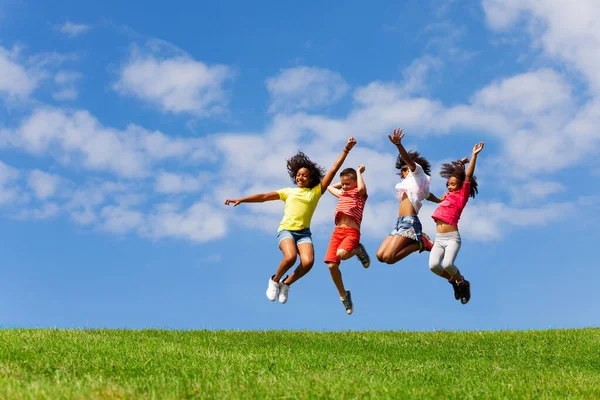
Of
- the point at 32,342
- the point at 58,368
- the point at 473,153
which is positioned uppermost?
the point at 473,153

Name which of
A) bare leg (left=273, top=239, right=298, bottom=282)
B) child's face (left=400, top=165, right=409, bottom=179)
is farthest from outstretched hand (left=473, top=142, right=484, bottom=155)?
bare leg (left=273, top=239, right=298, bottom=282)

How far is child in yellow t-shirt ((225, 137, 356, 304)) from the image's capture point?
1348cm

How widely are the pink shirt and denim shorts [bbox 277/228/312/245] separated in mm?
2833

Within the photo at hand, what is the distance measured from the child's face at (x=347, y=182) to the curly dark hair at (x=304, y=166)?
0.51 metres

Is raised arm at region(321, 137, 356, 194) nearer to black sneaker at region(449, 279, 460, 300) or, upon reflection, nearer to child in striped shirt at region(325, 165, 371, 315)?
child in striped shirt at region(325, 165, 371, 315)

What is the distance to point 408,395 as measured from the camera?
6.92 metres

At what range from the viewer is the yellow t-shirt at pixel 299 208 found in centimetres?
1366

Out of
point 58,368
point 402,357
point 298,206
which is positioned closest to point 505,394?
point 402,357

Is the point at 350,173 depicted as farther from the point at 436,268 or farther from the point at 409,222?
the point at 436,268

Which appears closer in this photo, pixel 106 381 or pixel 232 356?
pixel 106 381

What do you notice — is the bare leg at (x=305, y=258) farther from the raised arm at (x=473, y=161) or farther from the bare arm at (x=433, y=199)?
the raised arm at (x=473, y=161)

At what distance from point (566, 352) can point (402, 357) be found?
406 centimetres

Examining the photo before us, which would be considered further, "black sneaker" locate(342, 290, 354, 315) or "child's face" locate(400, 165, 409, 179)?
"child's face" locate(400, 165, 409, 179)

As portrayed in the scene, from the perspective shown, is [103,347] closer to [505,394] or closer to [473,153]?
[505,394]
